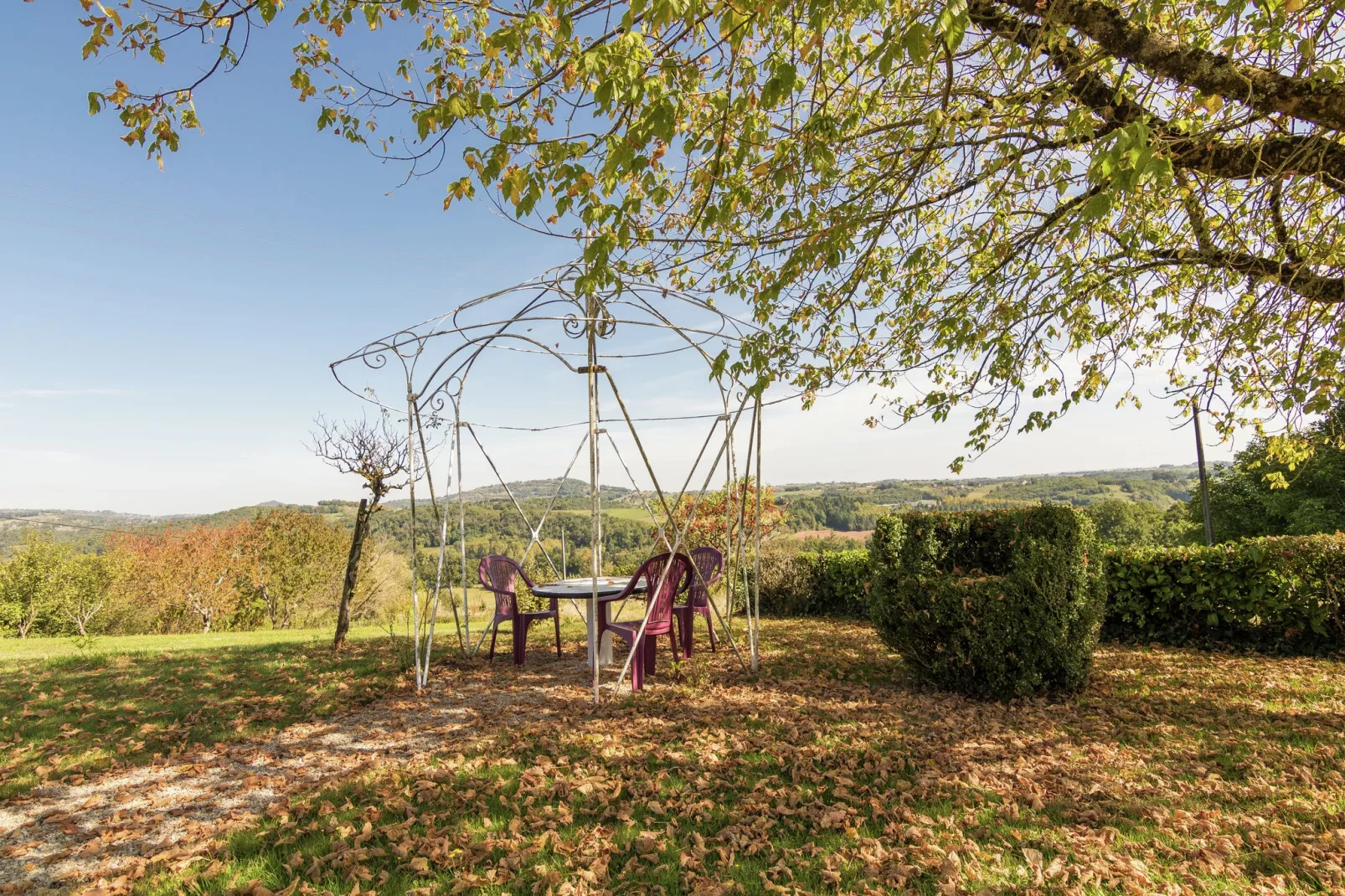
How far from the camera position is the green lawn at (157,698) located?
4.41 m

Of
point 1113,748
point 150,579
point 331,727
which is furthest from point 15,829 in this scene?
point 150,579

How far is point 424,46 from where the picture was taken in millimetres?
4809

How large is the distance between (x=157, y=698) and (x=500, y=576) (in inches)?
118

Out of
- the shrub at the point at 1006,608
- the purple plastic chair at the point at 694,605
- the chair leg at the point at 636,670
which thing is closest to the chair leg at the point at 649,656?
the chair leg at the point at 636,670

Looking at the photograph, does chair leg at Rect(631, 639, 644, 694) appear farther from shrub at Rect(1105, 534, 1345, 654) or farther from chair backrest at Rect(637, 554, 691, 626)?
shrub at Rect(1105, 534, 1345, 654)

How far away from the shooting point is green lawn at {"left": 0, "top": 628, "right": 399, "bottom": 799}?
4410 mm

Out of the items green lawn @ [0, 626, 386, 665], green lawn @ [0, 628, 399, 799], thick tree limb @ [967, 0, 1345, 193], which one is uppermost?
thick tree limb @ [967, 0, 1345, 193]

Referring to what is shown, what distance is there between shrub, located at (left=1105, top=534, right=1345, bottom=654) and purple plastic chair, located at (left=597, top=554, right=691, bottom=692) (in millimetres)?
5485

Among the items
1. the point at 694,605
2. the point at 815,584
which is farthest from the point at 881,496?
the point at 694,605

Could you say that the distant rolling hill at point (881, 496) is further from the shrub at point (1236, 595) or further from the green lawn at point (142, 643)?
the shrub at point (1236, 595)

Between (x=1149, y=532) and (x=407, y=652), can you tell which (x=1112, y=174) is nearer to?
(x=407, y=652)

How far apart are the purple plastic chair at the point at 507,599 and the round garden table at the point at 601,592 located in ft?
0.96

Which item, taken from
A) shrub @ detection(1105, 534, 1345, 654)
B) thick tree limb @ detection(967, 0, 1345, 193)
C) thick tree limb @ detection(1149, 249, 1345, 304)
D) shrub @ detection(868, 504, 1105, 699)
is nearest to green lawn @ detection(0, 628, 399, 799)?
shrub @ detection(868, 504, 1105, 699)

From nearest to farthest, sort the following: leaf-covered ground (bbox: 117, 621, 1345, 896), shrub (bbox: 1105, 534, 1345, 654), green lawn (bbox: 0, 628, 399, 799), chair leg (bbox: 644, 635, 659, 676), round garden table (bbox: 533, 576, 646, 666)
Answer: leaf-covered ground (bbox: 117, 621, 1345, 896) < green lawn (bbox: 0, 628, 399, 799) < chair leg (bbox: 644, 635, 659, 676) < round garden table (bbox: 533, 576, 646, 666) < shrub (bbox: 1105, 534, 1345, 654)
